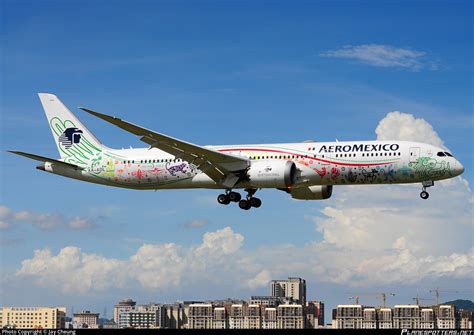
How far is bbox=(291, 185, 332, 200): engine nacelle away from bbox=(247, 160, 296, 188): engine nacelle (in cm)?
662

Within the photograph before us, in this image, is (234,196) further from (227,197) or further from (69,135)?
(69,135)

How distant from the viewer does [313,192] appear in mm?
67062

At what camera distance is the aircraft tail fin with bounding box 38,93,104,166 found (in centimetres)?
7131

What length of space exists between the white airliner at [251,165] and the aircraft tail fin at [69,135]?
12 cm

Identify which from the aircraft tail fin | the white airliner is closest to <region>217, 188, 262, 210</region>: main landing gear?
the white airliner

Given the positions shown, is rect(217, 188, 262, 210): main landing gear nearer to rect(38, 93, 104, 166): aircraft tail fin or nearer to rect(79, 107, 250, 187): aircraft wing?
rect(79, 107, 250, 187): aircraft wing

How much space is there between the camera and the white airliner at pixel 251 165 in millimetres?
58875

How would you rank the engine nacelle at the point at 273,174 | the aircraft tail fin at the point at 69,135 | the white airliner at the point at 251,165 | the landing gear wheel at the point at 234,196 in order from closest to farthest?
1. the white airliner at the point at 251,165
2. the engine nacelle at the point at 273,174
3. the landing gear wheel at the point at 234,196
4. the aircraft tail fin at the point at 69,135

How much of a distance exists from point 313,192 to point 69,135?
22.7 metres

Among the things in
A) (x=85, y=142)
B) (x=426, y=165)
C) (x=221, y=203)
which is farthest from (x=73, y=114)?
(x=426, y=165)

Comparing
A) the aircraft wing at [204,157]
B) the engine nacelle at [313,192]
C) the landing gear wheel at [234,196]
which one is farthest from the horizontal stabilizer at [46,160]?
the engine nacelle at [313,192]

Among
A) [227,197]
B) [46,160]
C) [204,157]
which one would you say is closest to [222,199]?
[227,197]

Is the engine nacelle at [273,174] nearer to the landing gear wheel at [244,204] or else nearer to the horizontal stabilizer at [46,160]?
the landing gear wheel at [244,204]

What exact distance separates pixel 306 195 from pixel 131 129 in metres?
17.1
